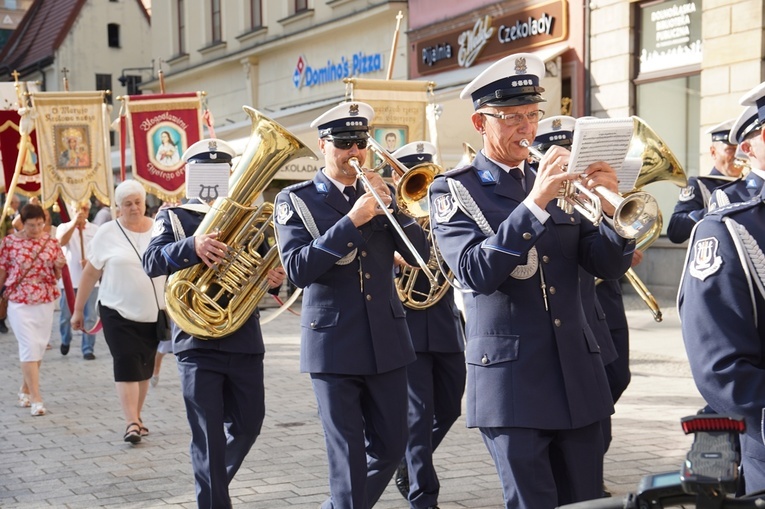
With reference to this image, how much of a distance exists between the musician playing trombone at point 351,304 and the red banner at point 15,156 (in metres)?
9.31

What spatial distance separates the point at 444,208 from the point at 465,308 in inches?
71.5

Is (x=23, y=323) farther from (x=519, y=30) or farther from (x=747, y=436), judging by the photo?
(x=519, y=30)

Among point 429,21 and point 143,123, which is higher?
point 429,21

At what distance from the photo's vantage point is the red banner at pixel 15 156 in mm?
14164

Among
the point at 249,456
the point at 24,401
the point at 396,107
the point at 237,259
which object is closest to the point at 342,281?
the point at 237,259

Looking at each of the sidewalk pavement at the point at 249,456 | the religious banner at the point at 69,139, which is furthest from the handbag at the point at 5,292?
the religious banner at the point at 69,139

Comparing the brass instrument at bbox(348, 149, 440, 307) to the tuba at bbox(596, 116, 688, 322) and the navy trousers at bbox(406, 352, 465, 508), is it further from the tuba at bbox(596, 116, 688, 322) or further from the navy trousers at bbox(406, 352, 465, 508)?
the tuba at bbox(596, 116, 688, 322)

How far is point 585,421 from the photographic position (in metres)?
4.08

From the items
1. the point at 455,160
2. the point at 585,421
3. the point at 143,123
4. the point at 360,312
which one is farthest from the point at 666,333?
the point at 585,421

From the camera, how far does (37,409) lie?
960 centimetres

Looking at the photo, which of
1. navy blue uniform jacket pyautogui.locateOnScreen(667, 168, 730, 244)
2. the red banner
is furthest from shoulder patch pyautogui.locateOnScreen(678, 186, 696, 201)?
the red banner

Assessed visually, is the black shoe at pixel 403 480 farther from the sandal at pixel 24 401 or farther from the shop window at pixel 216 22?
the shop window at pixel 216 22

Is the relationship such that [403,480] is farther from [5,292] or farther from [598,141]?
[5,292]

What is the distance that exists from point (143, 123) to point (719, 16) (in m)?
7.38
